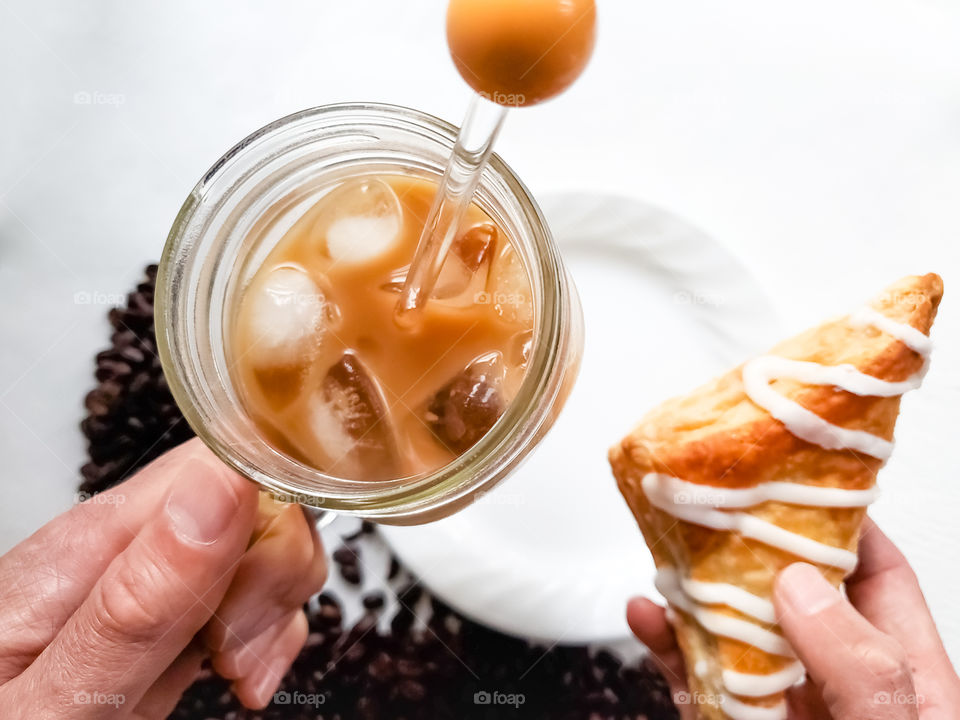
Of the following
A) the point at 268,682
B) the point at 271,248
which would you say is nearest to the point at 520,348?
the point at 271,248

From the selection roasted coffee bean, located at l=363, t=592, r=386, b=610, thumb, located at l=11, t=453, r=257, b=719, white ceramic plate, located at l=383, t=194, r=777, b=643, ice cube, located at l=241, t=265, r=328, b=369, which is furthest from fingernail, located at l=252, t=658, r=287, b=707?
ice cube, located at l=241, t=265, r=328, b=369

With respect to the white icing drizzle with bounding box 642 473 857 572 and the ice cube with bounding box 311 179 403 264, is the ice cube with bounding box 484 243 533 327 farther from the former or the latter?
the white icing drizzle with bounding box 642 473 857 572

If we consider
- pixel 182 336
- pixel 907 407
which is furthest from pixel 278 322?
pixel 907 407

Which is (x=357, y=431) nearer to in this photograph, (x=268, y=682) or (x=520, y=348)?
(x=520, y=348)

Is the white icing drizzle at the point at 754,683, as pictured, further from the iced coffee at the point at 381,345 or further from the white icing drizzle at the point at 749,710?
the iced coffee at the point at 381,345

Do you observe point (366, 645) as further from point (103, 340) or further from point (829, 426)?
point (829, 426)

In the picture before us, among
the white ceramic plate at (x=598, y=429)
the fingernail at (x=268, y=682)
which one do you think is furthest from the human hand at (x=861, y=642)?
the fingernail at (x=268, y=682)
